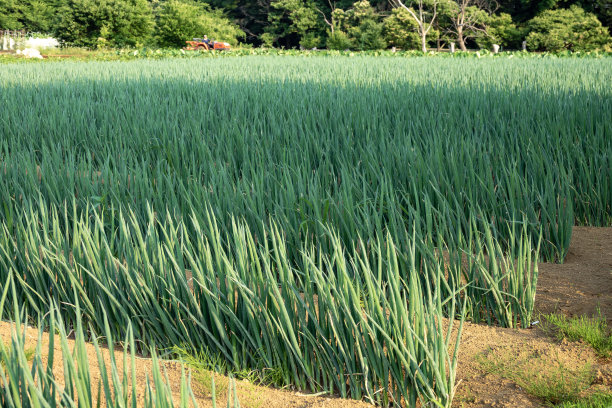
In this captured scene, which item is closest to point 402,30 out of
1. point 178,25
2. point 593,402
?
point 178,25

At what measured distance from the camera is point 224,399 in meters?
1.32

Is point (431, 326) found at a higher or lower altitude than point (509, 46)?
lower

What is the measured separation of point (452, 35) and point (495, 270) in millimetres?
26766

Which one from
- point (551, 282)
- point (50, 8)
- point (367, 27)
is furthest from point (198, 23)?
point (551, 282)

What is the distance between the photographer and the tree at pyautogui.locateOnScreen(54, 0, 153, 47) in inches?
850

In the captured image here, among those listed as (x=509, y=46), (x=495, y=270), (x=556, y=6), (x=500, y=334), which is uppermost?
(x=556, y=6)

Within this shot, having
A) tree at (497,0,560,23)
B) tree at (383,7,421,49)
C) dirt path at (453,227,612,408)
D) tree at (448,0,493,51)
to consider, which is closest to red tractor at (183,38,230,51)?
tree at (383,7,421,49)

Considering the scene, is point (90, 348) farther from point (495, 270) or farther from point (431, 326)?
point (495, 270)

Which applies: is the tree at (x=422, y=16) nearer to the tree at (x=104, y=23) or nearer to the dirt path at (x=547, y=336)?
the tree at (x=104, y=23)

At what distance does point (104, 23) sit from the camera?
2177 centimetres

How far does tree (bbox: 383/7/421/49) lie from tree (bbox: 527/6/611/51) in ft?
15.1

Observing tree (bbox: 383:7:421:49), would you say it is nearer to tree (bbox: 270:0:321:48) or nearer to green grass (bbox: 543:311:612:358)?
tree (bbox: 270:0:321:48)

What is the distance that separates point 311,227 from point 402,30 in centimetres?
2371

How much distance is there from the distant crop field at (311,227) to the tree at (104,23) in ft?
59.2
